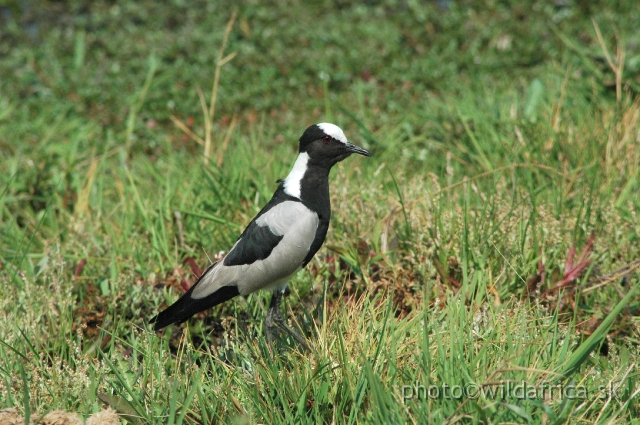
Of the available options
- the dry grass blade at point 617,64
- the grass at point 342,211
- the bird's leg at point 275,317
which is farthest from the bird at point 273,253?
the dry grass blade at point 617,64

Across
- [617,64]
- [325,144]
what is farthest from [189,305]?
[617,64]

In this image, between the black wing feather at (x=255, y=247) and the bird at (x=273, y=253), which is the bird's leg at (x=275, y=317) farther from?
the black wing feather at (x=255, y=247)

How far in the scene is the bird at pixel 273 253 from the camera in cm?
338

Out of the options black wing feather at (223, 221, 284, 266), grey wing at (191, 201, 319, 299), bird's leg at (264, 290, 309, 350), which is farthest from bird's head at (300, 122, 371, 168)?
bird's leg at (264, 290, 309, 350)

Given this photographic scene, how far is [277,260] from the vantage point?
342cm

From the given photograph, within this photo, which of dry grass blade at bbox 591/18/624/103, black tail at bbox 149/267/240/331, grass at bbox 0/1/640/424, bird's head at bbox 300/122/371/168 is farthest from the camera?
dry grass blade at bbox 591/18/624/103

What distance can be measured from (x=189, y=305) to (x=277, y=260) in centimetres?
45

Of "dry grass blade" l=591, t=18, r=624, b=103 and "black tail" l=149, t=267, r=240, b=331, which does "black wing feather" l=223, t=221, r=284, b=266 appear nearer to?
"black tail" l=149, t=267, r=240, b=331

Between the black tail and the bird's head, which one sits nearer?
the black tail

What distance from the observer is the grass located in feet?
9.00

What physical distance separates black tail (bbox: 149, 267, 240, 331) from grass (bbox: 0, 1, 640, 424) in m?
0.12

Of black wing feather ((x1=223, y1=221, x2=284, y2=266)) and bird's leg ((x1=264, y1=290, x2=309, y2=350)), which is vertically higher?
black wing feather ((x1=223, y1=221, x2=284, y2=266))

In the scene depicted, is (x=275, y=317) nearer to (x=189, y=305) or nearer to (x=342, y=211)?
(x=189, y=305)

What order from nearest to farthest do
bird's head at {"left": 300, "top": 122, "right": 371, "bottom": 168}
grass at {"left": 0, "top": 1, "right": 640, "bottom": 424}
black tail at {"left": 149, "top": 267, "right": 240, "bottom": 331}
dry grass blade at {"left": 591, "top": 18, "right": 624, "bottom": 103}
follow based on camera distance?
grass at {"left": 0, "top": 1, "right": 640, "bottom": 424}
black tail at {"left": 149, "top": 267, "right": 240, "bottom": 331}
bird's head at {"left": 300, "top": 122, "right": 371, "bottom": 168}
dry grass blade at {"left": 591, "top": 18, "right": 624, "bottom": 103}
